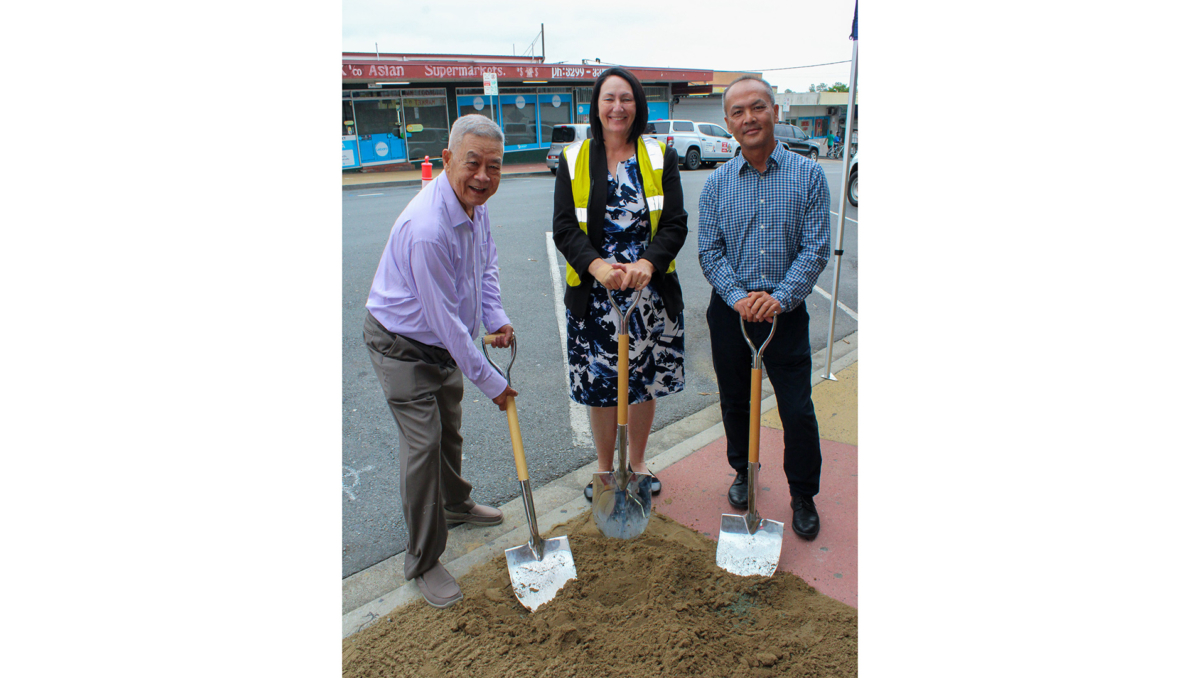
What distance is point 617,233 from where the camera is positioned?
2824mm

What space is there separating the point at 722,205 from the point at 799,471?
48.8 inches

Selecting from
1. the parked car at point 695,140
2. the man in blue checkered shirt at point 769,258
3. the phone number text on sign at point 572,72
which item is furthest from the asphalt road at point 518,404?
the phone number text on sign at point 572,72

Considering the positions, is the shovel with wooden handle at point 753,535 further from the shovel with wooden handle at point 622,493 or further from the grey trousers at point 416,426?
the grey trousers at point 416,426

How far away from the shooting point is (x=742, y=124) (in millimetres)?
2648

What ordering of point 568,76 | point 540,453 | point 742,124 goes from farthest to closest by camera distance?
point 568,76 → point 540,453 → point 742,124

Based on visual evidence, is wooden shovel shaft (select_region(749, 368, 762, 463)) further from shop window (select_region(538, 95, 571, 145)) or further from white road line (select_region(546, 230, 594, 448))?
shop window (select_region(538, 95, 571, 145))

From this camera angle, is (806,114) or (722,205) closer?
(722,205)

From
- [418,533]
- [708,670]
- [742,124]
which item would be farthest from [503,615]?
[742,124]

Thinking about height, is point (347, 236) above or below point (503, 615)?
above

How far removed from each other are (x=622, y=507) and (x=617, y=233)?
1206 mm

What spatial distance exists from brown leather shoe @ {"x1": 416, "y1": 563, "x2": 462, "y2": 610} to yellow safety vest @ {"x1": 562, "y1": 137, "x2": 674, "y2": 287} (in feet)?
4.27

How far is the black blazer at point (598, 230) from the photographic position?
2781 millimetres

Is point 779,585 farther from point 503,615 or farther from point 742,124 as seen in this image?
point 742,124

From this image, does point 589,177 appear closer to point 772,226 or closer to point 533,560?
point 772,226
